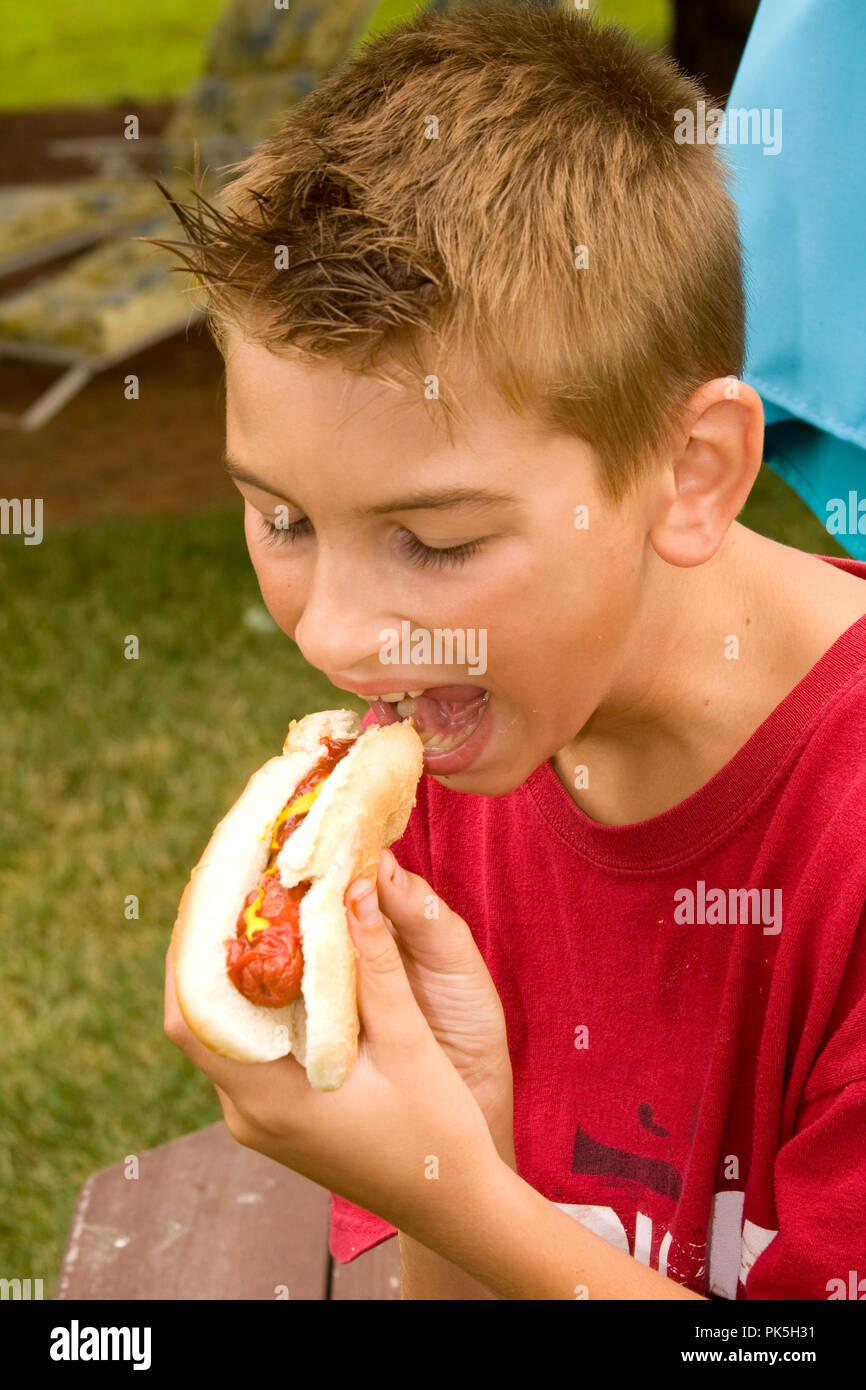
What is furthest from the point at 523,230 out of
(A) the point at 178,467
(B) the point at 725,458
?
(A) the point at 178,467

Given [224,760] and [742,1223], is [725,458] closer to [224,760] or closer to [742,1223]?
[742,1223]

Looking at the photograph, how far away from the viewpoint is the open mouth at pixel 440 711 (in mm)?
1981

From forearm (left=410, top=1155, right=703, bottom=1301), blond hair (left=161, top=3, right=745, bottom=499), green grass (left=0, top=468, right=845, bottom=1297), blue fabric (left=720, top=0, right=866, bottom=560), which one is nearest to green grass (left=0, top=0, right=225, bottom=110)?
green grass (left=0, top=468, right=845, bottom=1297)

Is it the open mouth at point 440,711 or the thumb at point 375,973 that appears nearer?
the thumb at point 375,973

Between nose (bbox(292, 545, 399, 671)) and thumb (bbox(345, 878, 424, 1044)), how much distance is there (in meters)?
0.30

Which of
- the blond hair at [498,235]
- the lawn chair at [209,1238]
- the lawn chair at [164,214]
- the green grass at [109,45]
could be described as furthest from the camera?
the green grass at [109,45]

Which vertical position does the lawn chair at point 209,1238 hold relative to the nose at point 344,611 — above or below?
below

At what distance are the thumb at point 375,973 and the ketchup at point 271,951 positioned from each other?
0.07 metres

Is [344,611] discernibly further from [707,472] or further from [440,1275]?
[440,1275]

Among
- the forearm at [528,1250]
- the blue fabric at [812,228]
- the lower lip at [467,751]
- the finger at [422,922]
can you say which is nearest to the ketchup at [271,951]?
the finger at [422,922]

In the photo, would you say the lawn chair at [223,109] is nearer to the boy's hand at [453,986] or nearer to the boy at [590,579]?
the boy at [590,579]

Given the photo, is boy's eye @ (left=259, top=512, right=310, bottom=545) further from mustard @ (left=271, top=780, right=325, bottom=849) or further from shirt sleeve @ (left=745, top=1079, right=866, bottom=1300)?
shirt sleeve @ (left=745, top=1079, right=866, bottom=1300)

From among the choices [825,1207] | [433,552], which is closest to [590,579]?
[433,552]

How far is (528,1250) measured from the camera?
192cm
